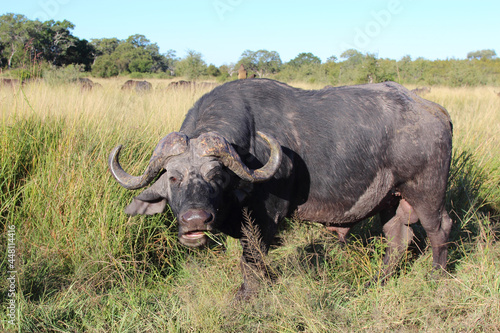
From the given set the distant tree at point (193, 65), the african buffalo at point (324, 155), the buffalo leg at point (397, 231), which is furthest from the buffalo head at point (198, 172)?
the distant tree at point (193, 65)

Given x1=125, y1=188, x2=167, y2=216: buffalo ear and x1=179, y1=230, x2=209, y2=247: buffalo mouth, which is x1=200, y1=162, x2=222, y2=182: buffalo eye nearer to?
x1=179, y1=230, x2=209, y2=247: buffalo mouth

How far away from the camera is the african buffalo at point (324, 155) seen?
10.1ft

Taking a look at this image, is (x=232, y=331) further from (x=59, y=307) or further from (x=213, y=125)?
(x=213, y=125)

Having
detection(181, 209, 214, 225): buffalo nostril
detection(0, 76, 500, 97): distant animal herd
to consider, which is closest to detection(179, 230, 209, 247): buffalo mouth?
detection(181, 209, 214, 225): buffalo nostril

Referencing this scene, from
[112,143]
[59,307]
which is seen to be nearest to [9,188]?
[112,143]

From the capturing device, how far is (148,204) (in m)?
3.25

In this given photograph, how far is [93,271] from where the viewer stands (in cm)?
336

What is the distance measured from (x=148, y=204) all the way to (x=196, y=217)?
0.98 meters

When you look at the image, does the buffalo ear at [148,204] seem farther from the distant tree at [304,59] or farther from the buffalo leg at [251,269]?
the distant tree at [304,59]

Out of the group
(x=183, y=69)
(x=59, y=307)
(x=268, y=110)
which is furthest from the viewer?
(x=183, y=69)

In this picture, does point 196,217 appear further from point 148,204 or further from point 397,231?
point 397,231

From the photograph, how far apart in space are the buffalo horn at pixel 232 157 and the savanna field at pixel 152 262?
82cm

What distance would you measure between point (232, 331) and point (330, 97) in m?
2.16

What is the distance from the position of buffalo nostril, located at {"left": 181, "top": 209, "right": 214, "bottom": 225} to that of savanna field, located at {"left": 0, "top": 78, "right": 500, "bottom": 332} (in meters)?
0.65
